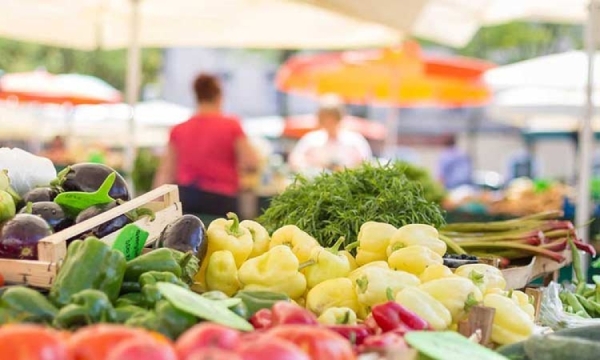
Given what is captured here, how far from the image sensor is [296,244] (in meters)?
3.16

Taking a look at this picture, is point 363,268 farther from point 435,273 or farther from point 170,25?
point 170,25

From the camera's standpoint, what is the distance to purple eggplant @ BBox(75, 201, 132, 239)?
291 cm

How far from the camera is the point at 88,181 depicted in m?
3.18

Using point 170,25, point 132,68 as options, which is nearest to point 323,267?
point 132,68

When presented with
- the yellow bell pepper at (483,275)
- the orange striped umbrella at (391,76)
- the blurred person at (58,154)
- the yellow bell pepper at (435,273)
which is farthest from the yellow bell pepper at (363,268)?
the blurred person at (58,154)

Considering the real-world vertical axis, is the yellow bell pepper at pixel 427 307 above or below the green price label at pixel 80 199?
below

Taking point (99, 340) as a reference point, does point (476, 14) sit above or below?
above

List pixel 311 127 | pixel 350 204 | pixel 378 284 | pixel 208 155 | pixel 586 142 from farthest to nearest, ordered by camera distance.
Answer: pixel 311 127, pixel 208 155, pixel 586 142, pixel 350 204, pixel 378 284

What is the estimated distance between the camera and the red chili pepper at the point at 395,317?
2.46 metres

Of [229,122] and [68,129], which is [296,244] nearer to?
[229,122]

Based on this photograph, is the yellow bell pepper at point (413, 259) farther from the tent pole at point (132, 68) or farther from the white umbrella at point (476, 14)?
the tent pole at point (132, 68)

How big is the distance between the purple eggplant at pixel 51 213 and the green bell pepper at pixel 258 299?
664 mm

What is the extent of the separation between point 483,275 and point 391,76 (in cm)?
1082

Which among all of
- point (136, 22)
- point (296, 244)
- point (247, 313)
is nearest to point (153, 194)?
point (296, 244)
